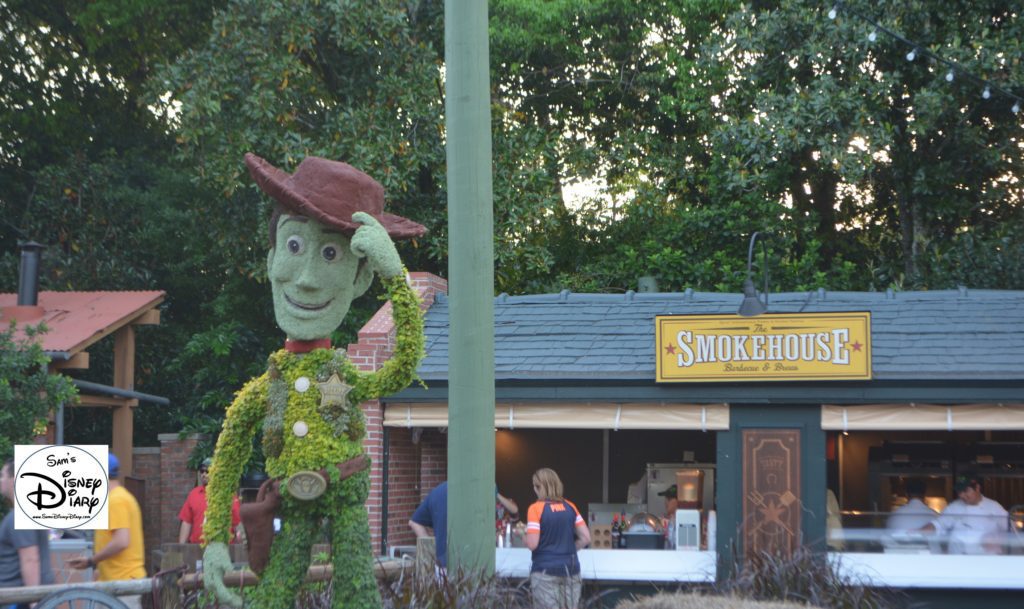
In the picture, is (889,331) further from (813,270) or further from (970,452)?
(813,270)

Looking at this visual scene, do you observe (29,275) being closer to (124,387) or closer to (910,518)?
(124,387)

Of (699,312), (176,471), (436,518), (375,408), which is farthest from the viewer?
(176,471)

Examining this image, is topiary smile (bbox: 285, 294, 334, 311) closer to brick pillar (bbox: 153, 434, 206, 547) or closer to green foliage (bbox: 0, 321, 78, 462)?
green foliage (bbox: 0, 321, 78, 462)

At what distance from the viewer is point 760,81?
18547 mm

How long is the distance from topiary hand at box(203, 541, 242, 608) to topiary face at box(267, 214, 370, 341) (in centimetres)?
135

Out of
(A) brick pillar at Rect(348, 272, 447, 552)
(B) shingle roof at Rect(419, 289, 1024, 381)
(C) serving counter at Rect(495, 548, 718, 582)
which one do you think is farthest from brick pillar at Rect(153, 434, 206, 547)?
(C) serving counter at Rect(495, 548, 718, 582)

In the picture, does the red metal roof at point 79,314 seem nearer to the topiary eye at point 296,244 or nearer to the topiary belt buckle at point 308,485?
the topiary eye at point 296,244

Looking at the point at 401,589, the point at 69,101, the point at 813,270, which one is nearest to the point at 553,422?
the point at 401,589

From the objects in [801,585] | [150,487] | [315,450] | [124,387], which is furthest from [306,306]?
[150,487]

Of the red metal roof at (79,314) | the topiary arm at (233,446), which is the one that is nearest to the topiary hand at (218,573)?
the topiary arm at (233,446)

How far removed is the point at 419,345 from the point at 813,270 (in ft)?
38.8

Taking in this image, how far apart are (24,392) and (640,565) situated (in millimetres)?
5957

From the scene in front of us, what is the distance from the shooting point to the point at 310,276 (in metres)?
7.59

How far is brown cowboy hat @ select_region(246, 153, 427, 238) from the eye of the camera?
7551 millimetres
